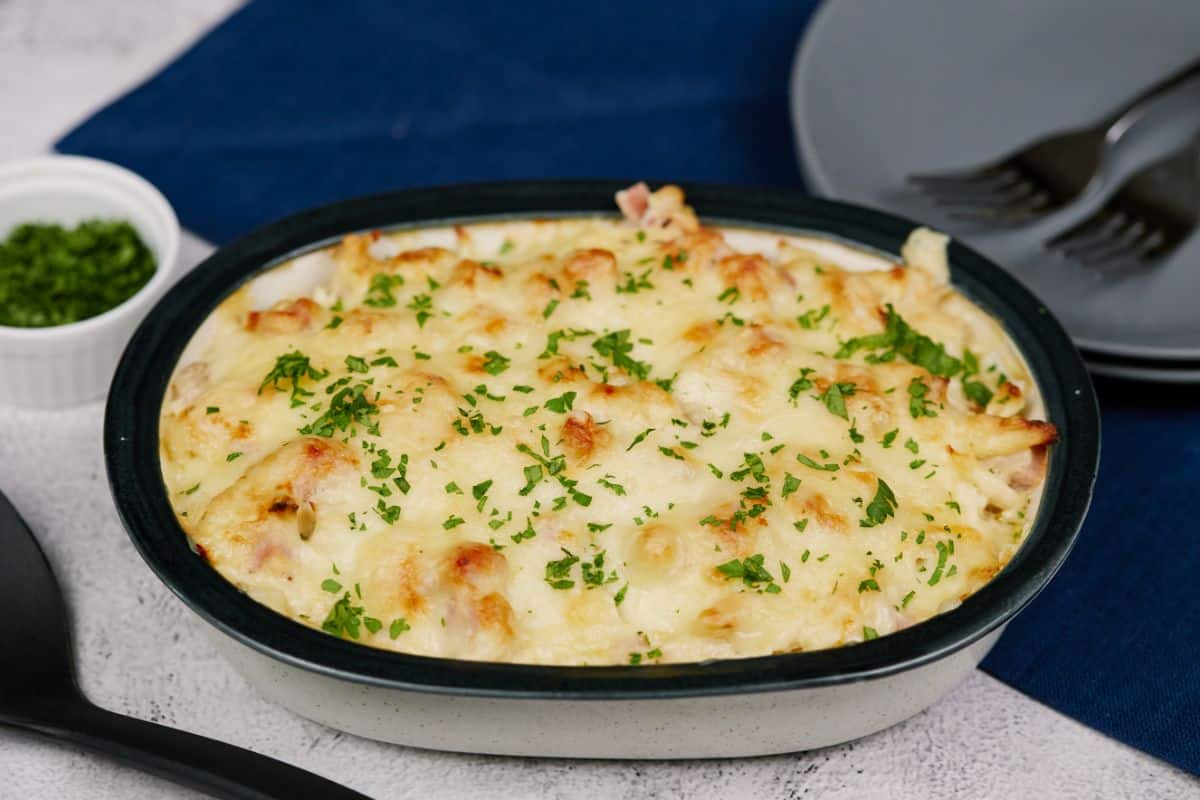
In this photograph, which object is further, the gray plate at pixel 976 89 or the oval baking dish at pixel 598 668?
the gray plate at pixel 976 89

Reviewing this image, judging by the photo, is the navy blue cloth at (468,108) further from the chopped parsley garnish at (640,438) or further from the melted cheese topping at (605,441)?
the chopped parsley garnish at (640,438)

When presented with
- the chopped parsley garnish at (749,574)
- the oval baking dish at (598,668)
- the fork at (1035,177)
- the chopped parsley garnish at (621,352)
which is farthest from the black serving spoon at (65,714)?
the fork at (1035,177)

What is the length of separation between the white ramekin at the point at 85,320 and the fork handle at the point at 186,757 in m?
1.01

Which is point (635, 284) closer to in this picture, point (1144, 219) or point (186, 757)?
point (186, 757)

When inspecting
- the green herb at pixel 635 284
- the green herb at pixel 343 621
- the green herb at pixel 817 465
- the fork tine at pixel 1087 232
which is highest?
the green herb at pixel 635 284

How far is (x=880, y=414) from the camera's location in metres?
2.88

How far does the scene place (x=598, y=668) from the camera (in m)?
2.42

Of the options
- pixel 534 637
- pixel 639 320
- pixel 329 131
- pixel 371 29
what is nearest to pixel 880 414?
pixel 639 320

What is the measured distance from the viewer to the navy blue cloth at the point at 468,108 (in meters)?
4.16

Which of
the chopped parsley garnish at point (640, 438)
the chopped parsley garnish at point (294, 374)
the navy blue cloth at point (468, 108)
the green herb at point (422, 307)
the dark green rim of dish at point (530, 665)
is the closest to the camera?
the dark green rim of dish at point (530, 665)

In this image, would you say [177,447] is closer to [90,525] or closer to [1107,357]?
[90,525]

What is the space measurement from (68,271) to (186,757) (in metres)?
1.51

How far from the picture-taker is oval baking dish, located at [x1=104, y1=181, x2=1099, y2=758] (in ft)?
7.88

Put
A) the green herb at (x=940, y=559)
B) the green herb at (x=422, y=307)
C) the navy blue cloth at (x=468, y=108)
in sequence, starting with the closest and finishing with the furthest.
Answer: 1. the green herb at (x=940, y=559)
2. the green herb at (x=422, y=307)
3. the navy blue cloth at (x=468, y=108)
